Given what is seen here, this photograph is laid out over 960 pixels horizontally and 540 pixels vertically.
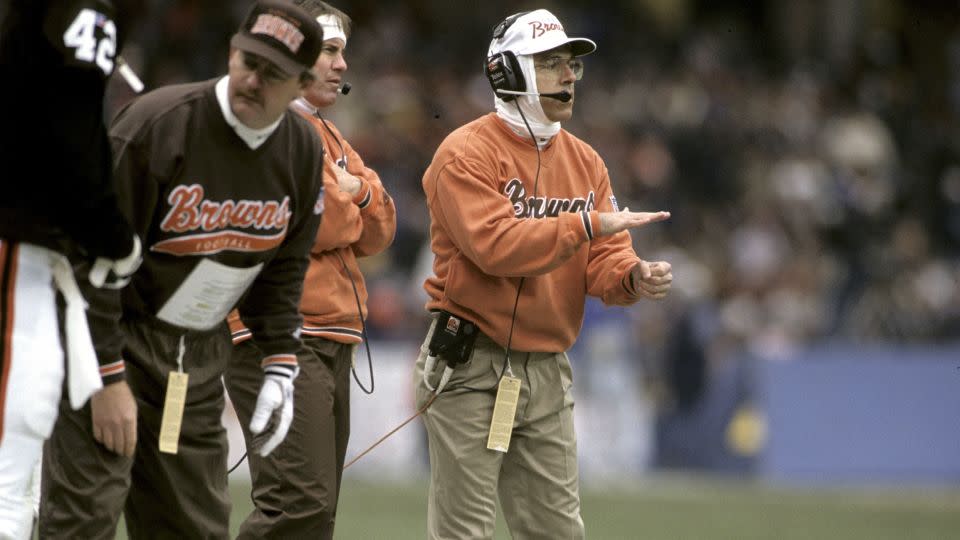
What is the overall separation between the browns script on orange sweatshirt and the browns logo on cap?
1.24 meters

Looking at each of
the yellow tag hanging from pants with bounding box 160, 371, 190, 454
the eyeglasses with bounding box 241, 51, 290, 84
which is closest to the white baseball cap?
the eyeglasses with bounding box 241, 51, 290, 84

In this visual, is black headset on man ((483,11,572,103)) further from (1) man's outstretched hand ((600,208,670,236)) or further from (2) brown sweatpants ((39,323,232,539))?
(2) brown sweatpants ((39,323,232,539))

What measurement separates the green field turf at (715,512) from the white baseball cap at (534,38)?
4299mm

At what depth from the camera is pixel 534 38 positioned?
21.0ft

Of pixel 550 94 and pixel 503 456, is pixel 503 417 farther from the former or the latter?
pixel 550 94

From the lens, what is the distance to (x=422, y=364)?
650 centimetres

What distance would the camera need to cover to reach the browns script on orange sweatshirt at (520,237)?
19.7 feet

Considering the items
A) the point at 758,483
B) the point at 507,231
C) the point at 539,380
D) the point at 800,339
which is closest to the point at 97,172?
the point at 507,231

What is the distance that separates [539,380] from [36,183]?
248 centimetres

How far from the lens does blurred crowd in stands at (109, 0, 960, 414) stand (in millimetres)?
17016

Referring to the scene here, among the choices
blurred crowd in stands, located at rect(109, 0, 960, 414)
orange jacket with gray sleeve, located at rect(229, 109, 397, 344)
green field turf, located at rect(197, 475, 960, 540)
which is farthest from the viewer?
blurred crowd in stands, located at rect(109, 0, 960, 414)

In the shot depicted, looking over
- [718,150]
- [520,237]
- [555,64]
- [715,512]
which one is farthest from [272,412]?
[718,150]

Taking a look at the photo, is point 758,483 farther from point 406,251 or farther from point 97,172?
point 97,172

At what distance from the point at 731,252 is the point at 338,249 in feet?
41.2
